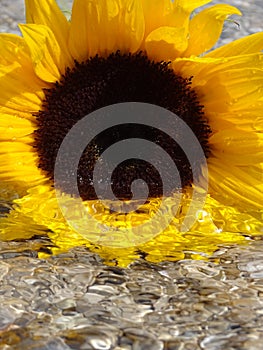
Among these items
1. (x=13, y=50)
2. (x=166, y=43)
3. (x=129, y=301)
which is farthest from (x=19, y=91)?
(x=129, y=301)

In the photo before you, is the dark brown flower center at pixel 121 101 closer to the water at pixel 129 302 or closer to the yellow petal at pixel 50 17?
the yellow petal at pixel 50 17

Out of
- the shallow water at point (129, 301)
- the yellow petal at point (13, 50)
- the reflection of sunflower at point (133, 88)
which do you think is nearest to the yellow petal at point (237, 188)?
the reflection of sunflower at point (133, 88)

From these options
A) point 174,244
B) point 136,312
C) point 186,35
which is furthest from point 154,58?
point 136,312

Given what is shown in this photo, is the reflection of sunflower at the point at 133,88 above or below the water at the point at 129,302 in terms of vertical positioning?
above

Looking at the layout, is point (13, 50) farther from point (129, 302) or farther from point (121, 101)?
point (129, 302)

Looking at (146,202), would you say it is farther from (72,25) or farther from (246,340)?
(246,340)

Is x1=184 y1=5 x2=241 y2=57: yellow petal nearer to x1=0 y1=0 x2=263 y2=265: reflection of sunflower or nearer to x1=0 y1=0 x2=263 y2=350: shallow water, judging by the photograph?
x1=0 y1=0 x2=263 y2=265: reflection of sunflower
